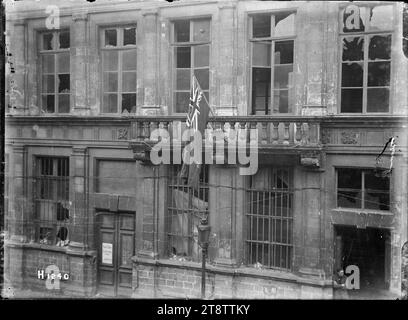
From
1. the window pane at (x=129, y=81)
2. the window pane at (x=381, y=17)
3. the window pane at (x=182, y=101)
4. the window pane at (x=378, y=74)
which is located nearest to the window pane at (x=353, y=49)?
the window pane at (x=378, y=74)

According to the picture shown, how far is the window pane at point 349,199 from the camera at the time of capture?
11.2 meters

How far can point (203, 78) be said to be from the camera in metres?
12.1

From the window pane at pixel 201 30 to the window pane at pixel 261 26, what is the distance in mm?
1058

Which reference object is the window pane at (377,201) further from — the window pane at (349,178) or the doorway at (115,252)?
the doorway at (115,252)

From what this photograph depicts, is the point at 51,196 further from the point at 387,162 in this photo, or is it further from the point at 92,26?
the point at 387,162

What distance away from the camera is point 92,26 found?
41.9 ft

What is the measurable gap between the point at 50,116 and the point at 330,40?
22.6 feet

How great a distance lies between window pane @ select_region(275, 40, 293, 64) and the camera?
455 inches

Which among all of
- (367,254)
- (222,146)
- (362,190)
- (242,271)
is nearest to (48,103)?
(222,146)

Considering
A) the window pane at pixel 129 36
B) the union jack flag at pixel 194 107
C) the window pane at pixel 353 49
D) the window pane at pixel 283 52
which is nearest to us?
the union jack flag at pixel 194 107

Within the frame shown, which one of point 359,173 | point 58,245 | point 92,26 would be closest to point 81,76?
point 92,26

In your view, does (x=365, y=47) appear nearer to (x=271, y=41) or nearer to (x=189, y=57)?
(x=271, y=41)

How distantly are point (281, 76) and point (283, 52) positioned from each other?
1.73 ft

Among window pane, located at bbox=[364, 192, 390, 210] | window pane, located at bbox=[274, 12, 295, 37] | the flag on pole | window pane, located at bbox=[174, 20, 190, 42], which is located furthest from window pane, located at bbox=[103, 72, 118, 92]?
window pane, located at bbox=[364, 192, 390, 210]
